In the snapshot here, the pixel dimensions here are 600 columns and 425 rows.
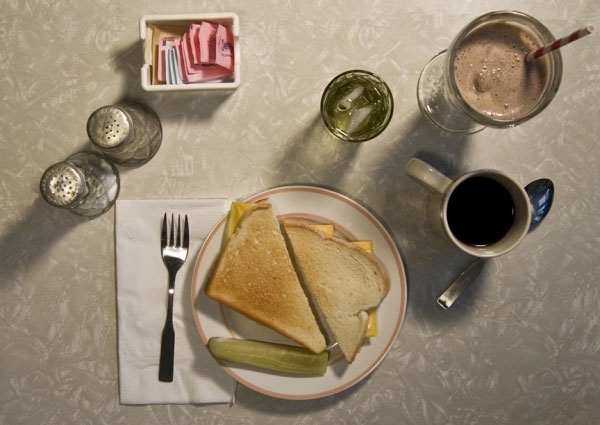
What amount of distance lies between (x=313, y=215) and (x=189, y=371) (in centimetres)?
37

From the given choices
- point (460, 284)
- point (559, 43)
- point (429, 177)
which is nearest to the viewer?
point (559, 43)

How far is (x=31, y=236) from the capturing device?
3.01 feet

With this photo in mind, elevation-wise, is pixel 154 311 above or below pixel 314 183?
below

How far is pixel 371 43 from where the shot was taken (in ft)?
2.91

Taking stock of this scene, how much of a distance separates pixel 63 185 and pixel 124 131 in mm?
137

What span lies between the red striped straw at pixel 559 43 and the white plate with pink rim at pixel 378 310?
0.34m

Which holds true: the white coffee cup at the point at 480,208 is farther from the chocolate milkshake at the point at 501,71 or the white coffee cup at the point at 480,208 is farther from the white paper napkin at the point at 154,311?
the white paper napkin at the point at 154,311

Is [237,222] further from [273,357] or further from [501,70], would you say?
[501,70]

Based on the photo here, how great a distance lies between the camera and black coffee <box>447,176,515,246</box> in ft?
2.59

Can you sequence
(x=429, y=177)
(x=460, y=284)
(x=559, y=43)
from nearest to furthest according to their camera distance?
(x=559, y=43)
(x=429, y=177)
(x=460, y=284)

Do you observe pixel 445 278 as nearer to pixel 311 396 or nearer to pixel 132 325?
pixel 311 396

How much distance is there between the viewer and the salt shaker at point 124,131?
807 millimetres

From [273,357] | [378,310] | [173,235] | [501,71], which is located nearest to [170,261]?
[173,235]

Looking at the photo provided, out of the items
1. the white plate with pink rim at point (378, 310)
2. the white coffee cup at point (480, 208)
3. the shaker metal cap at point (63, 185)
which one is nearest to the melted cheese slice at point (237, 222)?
the white plate with pink rim at point (378, 310)
